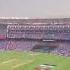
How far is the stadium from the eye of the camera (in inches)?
788

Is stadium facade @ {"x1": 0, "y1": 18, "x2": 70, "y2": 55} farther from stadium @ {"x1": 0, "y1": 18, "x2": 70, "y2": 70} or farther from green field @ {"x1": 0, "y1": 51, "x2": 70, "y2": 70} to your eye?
green field @ {"x1": 0, "y1": 51, "x2": 70, "y2": 70}

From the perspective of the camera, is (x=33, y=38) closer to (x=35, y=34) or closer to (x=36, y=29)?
(x=35, y=34)

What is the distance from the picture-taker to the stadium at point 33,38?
20.0m

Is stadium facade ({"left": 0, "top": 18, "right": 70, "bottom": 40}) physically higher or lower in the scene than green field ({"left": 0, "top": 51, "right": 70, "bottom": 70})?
higher

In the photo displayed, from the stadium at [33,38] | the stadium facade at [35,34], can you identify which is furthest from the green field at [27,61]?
the stadium facade at [35,34]

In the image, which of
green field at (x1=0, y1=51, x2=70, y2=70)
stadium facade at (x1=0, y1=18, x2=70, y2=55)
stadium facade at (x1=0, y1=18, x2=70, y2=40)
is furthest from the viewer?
stadium facade at (x1=0, y1=18, x2=70, y2=40)

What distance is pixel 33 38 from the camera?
22.9 meters

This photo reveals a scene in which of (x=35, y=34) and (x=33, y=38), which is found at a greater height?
(x=35, y=34)

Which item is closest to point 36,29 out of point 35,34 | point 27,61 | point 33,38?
point 35,34

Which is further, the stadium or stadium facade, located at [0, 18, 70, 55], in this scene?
stadium facade, located at [0, 18, 70, 55]

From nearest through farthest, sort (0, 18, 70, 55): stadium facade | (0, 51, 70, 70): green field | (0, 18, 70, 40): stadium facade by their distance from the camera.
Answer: (0, 51, 70, 70): green field, (0, 18, 70, 55): stadium facade, (0, 18, 70, 40): stadium facade

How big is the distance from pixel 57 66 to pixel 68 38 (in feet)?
22.2

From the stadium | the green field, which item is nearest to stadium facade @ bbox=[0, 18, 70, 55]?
the stadium

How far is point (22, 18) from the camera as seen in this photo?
84.3 ft
